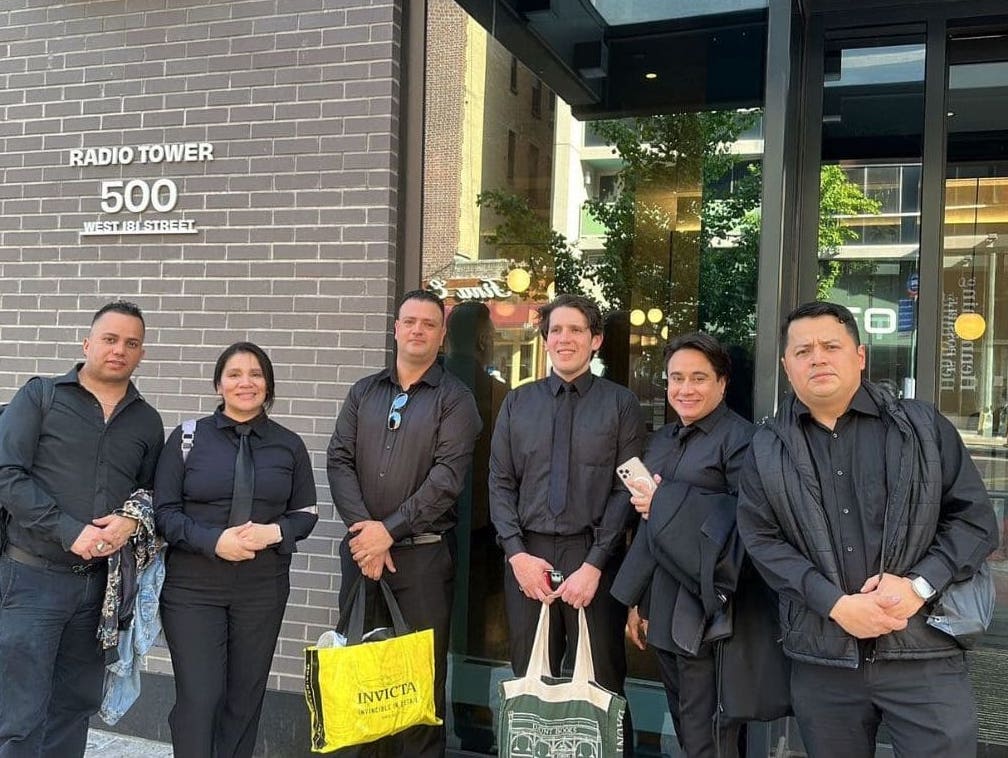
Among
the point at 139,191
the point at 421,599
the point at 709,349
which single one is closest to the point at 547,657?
the point at 421,599

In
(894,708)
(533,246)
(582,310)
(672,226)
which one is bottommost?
(894,708)

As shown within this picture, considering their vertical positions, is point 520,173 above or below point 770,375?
above

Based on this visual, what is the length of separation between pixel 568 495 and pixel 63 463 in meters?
1.90

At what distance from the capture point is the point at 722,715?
2.73 meters

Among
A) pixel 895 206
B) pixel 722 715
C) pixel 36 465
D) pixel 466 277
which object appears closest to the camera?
pixel 722 715

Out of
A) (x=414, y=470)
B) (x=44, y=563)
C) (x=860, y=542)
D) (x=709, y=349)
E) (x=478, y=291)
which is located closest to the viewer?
(x=860, y=542)

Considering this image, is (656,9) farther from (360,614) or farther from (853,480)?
(360,614)

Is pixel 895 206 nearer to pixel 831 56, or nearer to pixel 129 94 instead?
pixel 831 56

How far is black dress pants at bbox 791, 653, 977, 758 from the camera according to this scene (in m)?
2.36

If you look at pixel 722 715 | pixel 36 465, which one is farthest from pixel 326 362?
pixel 722 715

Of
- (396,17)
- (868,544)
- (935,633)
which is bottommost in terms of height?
(935,633)

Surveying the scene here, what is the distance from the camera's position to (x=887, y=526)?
2.41m

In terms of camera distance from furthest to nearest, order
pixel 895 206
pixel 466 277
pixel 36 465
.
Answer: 1. pixel 466 277
2. pixel 895 206
3. pixel 36 465

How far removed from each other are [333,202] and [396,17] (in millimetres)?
941
